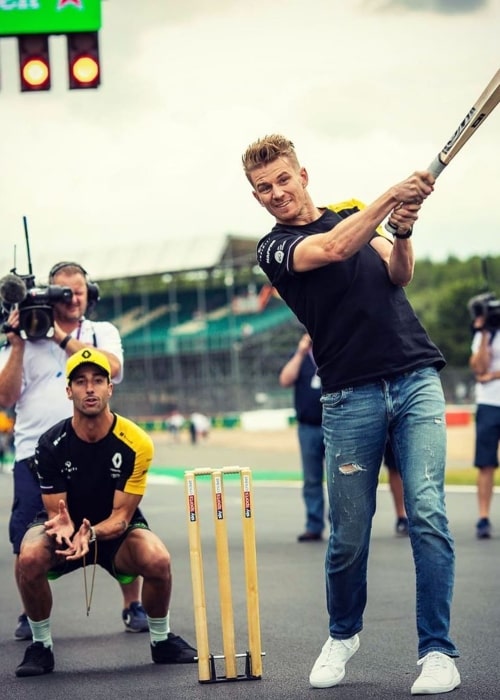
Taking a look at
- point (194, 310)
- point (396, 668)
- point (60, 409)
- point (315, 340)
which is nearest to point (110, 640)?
point (60, 409)

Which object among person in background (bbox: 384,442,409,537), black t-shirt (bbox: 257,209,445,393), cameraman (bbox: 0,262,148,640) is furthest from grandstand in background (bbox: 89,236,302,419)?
black t-shirt (bbox: 257,209,445,393)

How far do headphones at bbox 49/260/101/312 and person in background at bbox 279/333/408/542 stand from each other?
4.27 meters

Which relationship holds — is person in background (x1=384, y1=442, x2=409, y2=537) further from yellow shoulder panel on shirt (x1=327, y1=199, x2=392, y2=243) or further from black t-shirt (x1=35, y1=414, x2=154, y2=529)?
yellow shoulder panel on shirt (x1=327, y1=199, x2=392, y2=243)

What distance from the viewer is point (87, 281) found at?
763 centimetres

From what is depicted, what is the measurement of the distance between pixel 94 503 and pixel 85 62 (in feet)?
20.6

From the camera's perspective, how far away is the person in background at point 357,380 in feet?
16.8

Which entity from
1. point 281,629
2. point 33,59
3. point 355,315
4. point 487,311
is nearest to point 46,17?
point 33,59

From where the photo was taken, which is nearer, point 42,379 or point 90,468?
point 90,468

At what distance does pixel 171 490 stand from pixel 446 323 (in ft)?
353

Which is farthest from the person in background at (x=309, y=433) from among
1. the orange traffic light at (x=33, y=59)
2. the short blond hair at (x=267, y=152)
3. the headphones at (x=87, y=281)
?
the short blond hair at (x=267, y=152)

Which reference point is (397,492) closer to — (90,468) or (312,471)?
(312,471)

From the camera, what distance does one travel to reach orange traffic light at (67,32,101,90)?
451 inches

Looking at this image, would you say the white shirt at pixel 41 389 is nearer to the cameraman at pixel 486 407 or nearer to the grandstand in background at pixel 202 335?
the cameraman at pixel 486 407

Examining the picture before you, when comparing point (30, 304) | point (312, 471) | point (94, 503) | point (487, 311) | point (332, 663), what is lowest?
point (312, 471)
